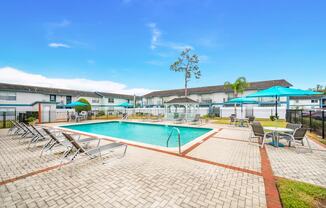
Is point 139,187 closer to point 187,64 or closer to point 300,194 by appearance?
point 300,194

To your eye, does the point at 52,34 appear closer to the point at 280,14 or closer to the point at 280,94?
the point at 280,94

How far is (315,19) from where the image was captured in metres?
12.2

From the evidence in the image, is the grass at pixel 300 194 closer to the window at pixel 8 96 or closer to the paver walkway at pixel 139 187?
the paver walkway at pixel 139 187

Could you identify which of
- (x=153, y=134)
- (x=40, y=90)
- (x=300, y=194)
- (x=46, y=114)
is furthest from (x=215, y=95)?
(x=40, y=90)

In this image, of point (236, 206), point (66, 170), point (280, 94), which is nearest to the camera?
point (236, 206)

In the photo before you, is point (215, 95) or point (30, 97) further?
point (215, 95)

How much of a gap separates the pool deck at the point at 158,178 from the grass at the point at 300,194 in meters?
0.16

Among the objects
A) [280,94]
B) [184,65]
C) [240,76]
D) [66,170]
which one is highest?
[184,65]

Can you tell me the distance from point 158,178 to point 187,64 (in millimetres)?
34451

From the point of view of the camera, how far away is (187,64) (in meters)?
35.6

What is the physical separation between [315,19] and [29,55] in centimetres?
3216

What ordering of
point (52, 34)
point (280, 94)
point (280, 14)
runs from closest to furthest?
1. point (280, 94)
2. point (280, 14)
3. point (52, 34)

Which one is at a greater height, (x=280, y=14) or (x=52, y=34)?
(x=280, y=14)

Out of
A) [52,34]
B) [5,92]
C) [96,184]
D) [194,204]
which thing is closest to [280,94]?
[194,204]
